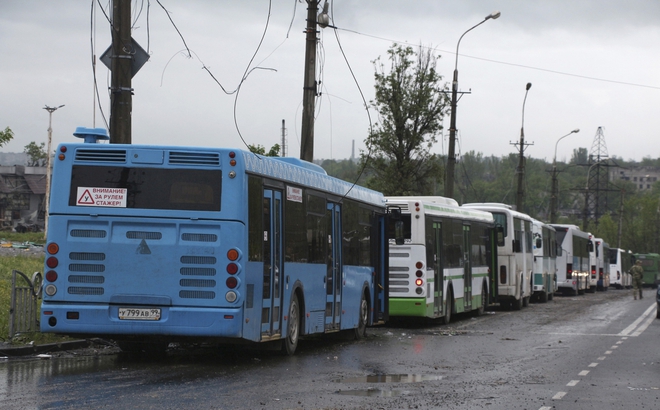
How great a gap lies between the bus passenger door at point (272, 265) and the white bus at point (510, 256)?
62.0 feet

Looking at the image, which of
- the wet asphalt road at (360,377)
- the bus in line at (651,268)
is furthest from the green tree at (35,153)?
the wet asphalt road at (360,377)

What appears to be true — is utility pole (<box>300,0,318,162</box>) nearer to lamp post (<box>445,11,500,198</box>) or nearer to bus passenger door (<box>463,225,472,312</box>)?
bus passenger door (<box>463,225,472,312</box>)

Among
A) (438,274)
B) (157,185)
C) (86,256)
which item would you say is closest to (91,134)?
(157,185)

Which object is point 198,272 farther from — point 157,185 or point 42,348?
point 42,348

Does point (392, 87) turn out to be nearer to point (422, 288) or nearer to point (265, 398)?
point (422, 288)

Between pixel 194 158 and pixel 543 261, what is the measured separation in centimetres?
3024

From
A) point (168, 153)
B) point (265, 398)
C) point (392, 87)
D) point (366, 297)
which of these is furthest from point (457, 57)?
point (265, 398)

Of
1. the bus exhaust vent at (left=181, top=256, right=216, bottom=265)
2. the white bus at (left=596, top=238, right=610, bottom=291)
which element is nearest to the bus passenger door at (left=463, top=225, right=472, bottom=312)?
the bus exhaust vent at (left=181, top=256, right=216, bottom=265)

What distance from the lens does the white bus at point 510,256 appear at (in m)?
33.1

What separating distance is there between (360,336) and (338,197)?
125 inches

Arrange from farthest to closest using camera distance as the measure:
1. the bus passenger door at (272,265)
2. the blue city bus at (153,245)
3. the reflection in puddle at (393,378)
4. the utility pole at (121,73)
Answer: the utility pole at (121,73) < the bus passenger door at (272,265) < the blue city bus at (153,245) < the reflection in puddle at (393,378)

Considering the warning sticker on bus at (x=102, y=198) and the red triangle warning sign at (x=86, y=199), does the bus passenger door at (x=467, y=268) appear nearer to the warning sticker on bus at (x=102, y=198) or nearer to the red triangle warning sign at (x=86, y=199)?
the warning sticker on bus at (x=102, y=198)

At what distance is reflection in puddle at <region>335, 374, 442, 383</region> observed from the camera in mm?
12203

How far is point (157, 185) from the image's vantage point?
42.7 feet
